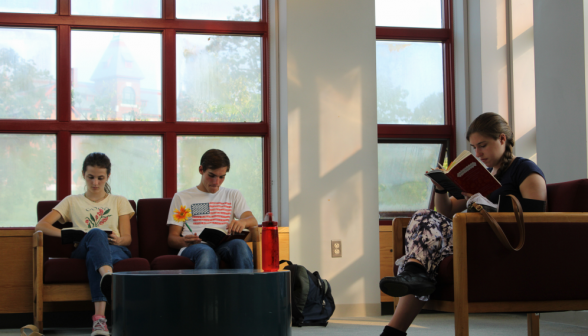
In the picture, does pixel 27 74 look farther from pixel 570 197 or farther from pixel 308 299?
pixel 570 197

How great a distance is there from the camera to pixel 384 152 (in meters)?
4.58

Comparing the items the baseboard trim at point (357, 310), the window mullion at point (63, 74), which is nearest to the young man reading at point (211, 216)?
the baseboard trim at point (357, 310)

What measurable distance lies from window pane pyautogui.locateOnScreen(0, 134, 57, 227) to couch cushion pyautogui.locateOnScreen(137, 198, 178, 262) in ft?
3.00

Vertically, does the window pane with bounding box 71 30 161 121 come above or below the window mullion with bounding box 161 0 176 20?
below

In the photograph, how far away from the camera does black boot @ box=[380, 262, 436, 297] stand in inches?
78.9

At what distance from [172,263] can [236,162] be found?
1.42 metres

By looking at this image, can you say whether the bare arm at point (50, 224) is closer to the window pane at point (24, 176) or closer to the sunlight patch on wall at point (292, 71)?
the window pane at point (24, 176)

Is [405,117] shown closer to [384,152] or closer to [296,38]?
[384,152]

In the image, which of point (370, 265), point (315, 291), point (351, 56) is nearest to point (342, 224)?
point (370, 265)

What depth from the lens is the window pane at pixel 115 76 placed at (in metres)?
4.21

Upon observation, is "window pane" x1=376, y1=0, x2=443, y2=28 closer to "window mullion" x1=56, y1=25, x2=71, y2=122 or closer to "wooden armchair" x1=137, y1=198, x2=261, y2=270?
"wooden armchair" x1=137, y1=198, x2=261, y2=270

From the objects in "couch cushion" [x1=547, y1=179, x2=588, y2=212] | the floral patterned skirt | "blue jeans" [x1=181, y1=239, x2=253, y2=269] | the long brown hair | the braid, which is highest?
the long brown hair

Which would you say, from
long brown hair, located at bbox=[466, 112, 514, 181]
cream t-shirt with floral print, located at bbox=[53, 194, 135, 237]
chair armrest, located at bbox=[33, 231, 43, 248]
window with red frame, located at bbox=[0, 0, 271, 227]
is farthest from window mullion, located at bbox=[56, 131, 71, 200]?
long brown hair, located at bbox=[466, 112, 514, 181]

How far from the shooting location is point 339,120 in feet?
13.3
